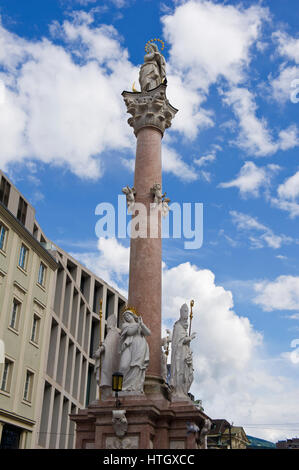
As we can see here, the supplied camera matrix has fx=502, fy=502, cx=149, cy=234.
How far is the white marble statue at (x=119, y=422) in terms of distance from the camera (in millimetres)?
13723

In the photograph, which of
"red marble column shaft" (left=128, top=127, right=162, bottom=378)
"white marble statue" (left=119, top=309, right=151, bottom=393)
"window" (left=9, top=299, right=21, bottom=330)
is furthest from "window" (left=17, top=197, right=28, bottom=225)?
"white marble statue" (left=119, top=309, right=151, bottom=393)

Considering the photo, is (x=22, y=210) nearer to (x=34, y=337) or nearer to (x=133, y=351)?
(x=34, y=337)

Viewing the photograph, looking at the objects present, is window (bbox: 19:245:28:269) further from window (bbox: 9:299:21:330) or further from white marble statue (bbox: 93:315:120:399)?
white marble statue (bbox: 93:315:120:399)

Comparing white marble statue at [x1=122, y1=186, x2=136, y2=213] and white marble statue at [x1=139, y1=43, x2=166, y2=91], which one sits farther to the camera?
white marble statue at [x1=139, y1=43, x2=166, y2=91]

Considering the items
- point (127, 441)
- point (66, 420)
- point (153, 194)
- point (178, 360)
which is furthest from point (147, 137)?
point (66, 420)

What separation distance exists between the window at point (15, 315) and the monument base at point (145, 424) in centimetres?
1883

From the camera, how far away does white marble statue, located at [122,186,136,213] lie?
18.4m

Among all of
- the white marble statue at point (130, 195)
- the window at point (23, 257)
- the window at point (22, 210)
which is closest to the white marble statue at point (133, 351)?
the white marble statue at point (130, 195)

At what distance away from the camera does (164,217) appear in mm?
18609

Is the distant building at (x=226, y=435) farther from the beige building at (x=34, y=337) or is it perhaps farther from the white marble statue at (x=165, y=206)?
the white marble statue at (x=165, y=206)

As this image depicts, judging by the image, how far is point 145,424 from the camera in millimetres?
13836

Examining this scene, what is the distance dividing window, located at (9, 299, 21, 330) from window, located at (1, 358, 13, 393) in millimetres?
2293
